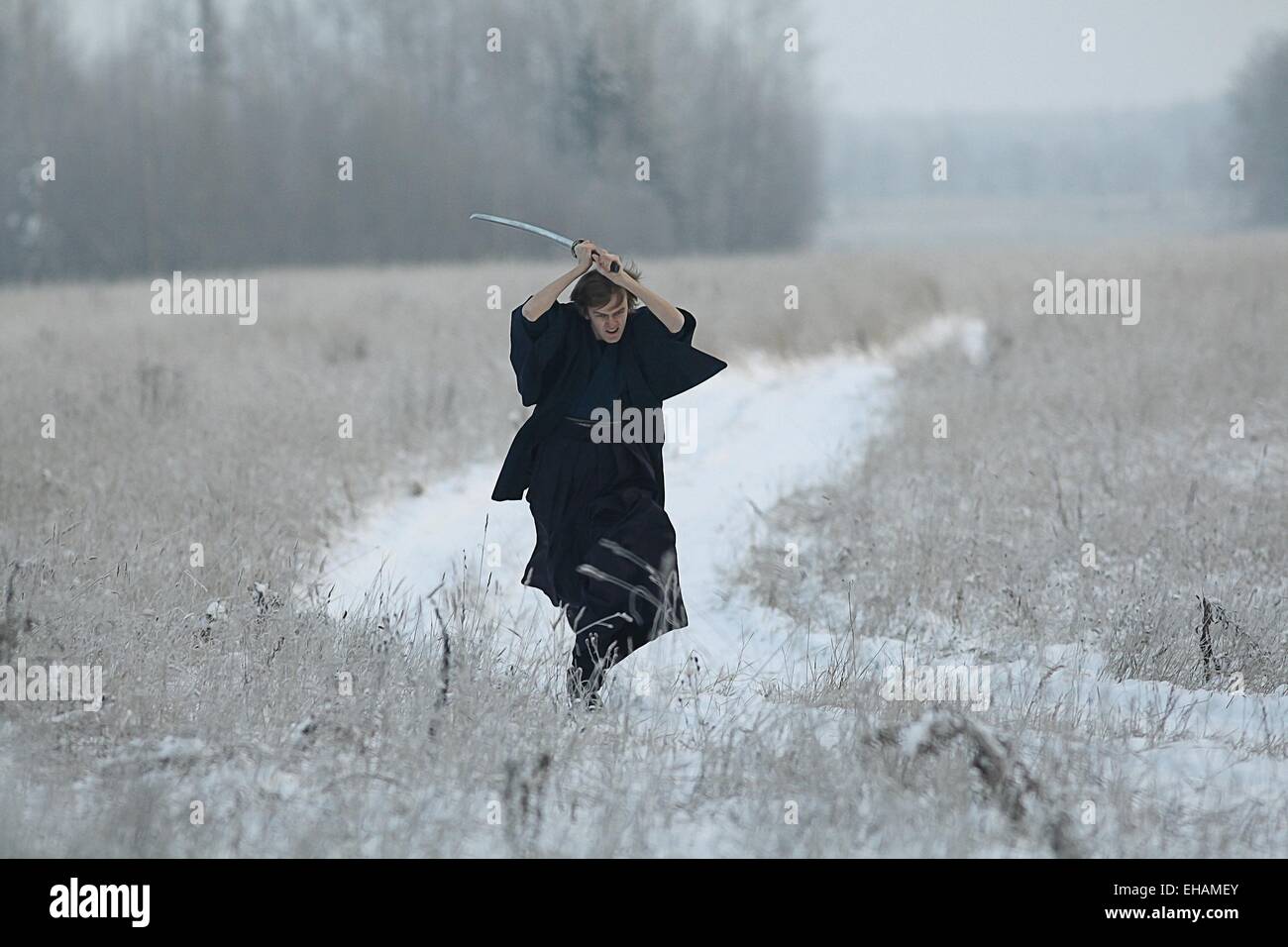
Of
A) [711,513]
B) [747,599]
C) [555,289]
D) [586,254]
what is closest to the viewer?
[586,254]

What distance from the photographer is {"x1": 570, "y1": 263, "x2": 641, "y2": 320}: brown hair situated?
459cm

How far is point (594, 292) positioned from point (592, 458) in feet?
2.06

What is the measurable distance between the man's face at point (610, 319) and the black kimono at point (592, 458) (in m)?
0.06

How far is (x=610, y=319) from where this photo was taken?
181 inches

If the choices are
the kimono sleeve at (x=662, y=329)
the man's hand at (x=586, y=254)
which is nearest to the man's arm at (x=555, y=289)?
the man's hand at (x=586, y=254)

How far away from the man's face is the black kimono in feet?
0.20

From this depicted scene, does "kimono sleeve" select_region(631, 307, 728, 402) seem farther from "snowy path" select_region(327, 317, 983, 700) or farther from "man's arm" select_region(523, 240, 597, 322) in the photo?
"snowy path" select_region(327, 317, 983, 700)

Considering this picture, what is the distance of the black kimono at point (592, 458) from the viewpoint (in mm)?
4559

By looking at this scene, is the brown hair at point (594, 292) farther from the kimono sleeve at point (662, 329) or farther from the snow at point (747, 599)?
the snow at point (747, 599)

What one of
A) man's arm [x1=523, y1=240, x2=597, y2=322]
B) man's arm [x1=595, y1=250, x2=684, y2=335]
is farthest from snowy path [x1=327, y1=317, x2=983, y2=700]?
man's arm [x1=595, y1=250, x2=684, y2=335]

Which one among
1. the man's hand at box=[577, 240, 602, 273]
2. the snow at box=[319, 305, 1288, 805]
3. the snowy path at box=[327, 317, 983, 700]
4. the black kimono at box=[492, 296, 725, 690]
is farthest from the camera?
the snowy path at box=[327, 317, 983, 700]

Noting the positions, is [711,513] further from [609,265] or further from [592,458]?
[609,265]

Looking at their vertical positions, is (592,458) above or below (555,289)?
below

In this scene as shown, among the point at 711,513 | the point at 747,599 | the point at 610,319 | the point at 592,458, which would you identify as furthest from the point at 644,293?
the point at 711,513
